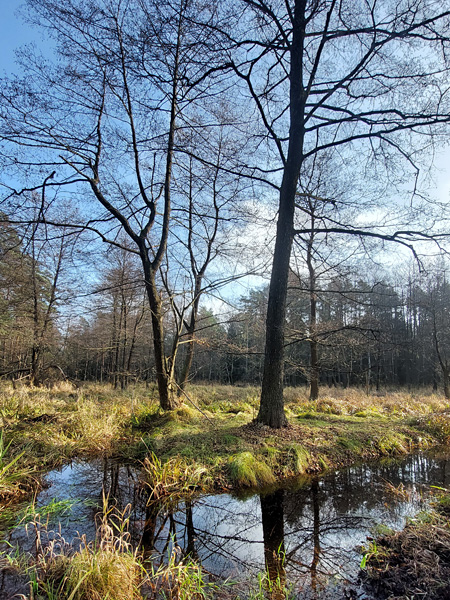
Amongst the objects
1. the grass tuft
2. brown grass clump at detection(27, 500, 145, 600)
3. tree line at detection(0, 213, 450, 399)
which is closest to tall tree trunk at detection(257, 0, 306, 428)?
tree line at detection(0, 213, 450, 399)

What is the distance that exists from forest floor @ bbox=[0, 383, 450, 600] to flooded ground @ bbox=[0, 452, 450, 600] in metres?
0.26

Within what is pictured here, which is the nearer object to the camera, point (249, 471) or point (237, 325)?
point (249, 471)

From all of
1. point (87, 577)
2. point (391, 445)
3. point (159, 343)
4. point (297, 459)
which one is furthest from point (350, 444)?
point (87, 577)

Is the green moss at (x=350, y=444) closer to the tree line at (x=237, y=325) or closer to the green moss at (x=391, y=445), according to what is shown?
the green moss at (x=391, y=445)

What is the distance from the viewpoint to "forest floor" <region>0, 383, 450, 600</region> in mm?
3701

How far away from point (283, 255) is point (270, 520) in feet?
13.2

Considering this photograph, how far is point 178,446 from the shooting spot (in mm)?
4887

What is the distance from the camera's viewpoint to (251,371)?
101ft

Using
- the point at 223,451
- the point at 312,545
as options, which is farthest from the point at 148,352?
the point at 312,545

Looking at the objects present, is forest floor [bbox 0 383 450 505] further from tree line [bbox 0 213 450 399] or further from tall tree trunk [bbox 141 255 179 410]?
tree line [bbox 0 213 450 399]

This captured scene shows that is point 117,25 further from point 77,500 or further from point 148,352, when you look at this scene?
point 148,352

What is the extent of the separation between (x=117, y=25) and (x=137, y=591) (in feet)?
27.0

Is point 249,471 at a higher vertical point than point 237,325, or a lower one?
lower

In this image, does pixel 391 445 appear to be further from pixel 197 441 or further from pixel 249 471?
Result: pixel 197 441
